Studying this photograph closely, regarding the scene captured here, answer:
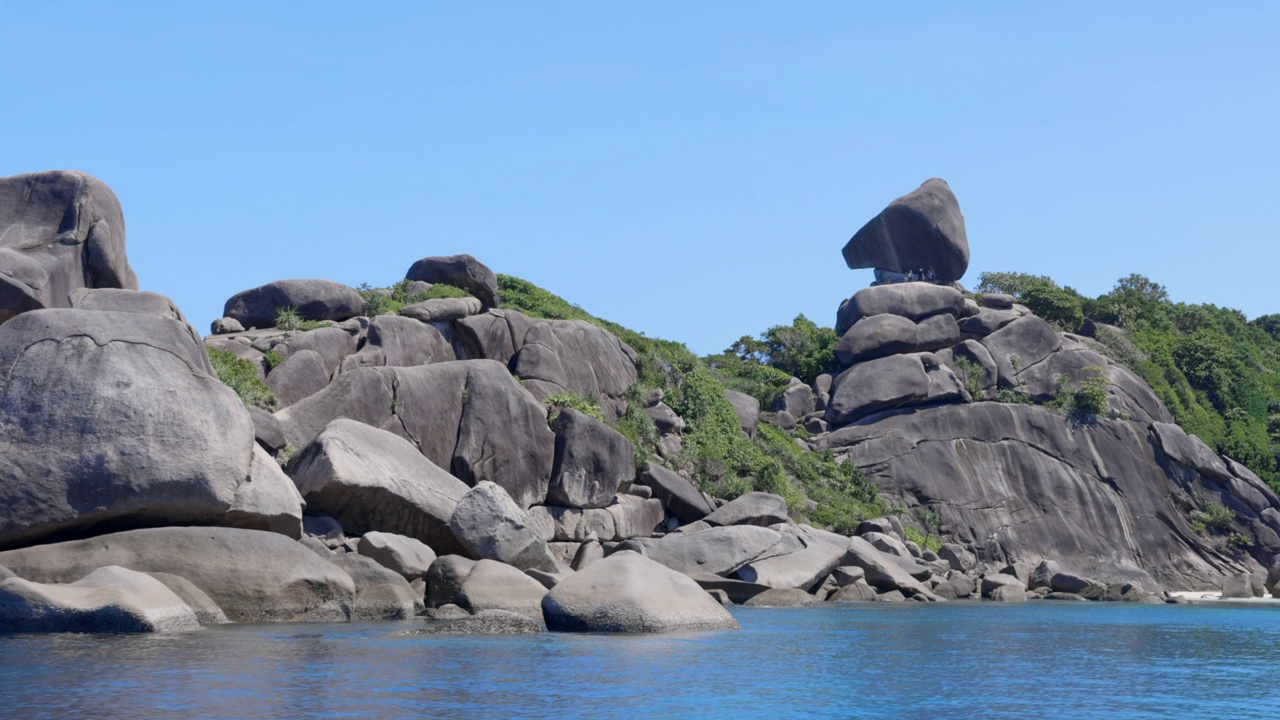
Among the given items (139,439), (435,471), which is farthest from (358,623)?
(435,471)

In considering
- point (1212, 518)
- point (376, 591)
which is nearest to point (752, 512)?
point (376, 591)

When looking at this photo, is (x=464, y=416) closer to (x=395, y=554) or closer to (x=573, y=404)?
(x=573, y=404)

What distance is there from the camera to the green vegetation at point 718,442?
43375 mm

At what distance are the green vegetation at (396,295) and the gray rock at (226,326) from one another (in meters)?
4.04

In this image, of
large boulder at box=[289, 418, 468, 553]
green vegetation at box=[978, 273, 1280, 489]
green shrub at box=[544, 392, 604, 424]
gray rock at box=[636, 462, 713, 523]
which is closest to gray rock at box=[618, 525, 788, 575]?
gray rock at box=[636, 462, 713, 523]

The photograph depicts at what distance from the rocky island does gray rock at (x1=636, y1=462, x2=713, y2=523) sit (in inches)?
3.8

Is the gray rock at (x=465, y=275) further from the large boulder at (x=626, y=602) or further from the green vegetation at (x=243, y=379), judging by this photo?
the large boulder at (x=626, y=602)

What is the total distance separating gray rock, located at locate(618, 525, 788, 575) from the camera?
3138 cm

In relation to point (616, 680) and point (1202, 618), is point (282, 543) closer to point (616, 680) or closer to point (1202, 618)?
point (616, 680)

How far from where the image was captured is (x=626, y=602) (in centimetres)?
2023

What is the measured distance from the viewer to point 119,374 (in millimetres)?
21406

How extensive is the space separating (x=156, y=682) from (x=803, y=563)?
75.3ft

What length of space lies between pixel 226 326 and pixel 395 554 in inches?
638

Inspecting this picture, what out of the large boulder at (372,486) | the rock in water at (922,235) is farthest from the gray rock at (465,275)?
the rock in water at (922,235)
